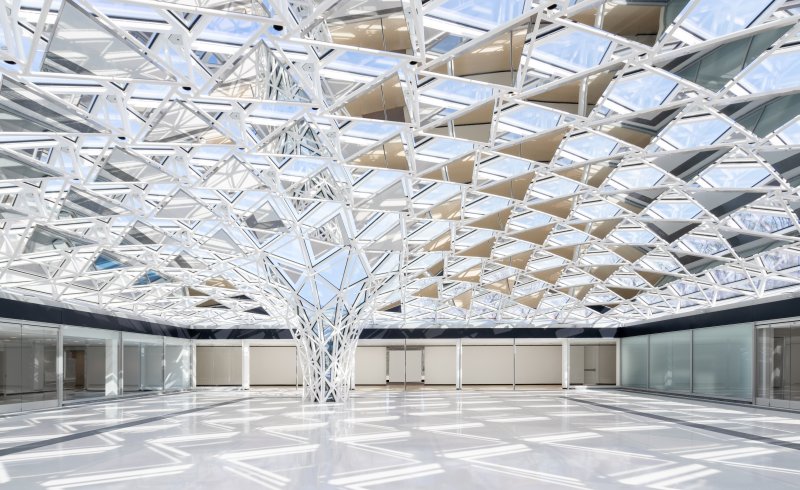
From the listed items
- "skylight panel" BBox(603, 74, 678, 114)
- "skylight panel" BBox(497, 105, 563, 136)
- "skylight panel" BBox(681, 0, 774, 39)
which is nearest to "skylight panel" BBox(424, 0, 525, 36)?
"skylight panel" BBox(681, 0, 774, 39)

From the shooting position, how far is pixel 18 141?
20375mm

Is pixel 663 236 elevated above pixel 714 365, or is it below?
above

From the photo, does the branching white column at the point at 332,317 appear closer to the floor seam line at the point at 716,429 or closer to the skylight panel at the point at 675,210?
the floor seam line at the point at 716,429

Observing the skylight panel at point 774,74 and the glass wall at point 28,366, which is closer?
the skylight panel at point 774,74

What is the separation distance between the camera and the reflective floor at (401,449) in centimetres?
1611

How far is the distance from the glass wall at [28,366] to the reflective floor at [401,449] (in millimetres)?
5048

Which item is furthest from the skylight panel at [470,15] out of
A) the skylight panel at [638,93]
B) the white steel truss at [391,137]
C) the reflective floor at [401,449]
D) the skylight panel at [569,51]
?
the reflective floor at [401,449]

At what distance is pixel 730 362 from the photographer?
46844 millimetres

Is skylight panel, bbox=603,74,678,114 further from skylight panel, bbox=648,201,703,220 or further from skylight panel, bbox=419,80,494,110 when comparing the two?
skylight panel, bbox=648,201,703,220

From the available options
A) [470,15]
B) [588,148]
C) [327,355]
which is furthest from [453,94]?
[327,355]

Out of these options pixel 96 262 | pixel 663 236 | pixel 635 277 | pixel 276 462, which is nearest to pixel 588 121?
pixel 276 462

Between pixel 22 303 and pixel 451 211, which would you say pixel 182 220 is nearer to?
pixel 451 211

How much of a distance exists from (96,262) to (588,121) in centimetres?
3149

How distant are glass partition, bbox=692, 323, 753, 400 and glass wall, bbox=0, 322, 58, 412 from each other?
150ft
